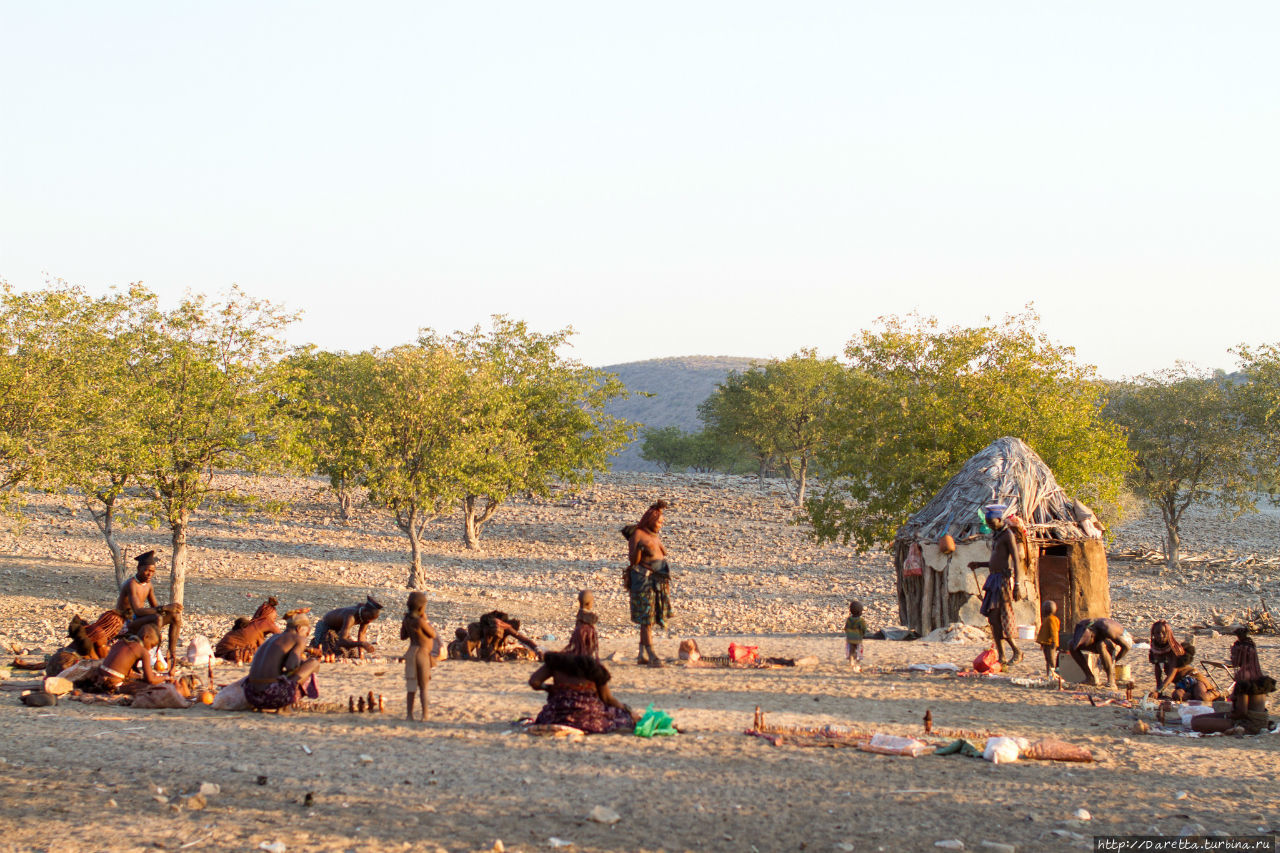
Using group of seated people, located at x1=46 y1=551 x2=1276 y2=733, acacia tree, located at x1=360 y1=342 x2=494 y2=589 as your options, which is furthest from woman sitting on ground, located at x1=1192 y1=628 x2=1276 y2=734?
acacia tree, located at x1=360 y1=342 x2=494 y2=589

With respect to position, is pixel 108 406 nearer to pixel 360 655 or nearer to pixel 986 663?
pixel 360 655

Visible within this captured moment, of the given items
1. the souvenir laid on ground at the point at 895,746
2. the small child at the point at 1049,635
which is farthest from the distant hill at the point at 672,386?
the souvenir laid on ground at the point at 895,746

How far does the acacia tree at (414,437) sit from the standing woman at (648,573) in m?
11.9

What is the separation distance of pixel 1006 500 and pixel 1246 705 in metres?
7.75

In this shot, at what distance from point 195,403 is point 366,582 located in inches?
362

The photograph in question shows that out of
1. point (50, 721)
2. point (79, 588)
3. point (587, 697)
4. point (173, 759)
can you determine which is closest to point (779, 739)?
point (587, 697)

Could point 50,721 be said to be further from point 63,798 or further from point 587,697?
point 587,697

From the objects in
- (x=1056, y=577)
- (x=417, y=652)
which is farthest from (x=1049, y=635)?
(x=417, y=652)

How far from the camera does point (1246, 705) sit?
1031 cm

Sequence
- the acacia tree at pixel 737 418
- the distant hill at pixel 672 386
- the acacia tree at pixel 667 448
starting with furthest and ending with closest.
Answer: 1. the distant hill at pixel 672 386
2. the acacia tree at pixel 667 448
3. the acacia tree at pixel 737 418

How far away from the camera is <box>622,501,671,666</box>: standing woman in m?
13.2

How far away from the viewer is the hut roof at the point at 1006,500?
17938 millimetres

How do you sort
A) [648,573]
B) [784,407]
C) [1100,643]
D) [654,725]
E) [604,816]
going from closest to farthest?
[604,816]
[654,725]
[1100,643]
[648,573]
[784,407]

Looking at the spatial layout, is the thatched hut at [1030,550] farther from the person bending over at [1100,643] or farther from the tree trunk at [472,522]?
the tree trunk at [472,522]
